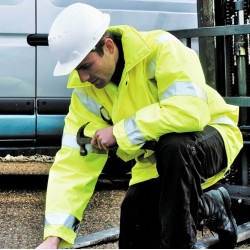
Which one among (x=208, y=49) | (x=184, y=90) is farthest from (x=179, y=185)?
(x=208, y=49)

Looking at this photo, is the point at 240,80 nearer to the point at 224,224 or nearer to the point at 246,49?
the point at 246,49

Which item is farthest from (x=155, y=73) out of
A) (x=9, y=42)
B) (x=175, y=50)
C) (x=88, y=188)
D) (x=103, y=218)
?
(x=9, y=42)

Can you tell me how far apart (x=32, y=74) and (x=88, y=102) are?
2.56m

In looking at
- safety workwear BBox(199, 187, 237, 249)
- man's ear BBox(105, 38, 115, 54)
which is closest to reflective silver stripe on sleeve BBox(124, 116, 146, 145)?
man's ear BBox(105, 38, 115, 54)

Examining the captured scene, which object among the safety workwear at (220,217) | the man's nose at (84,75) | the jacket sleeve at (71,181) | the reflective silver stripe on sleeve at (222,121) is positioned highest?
the man's nose at (84,75)

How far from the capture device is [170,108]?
3.20 metres

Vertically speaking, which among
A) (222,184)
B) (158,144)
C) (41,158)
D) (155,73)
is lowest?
(41,158)

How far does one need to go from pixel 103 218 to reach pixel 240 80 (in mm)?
1416

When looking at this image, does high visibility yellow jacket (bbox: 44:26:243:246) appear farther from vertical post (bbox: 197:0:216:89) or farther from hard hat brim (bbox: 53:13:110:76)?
vertical post (bbox: 197:0:216:89)

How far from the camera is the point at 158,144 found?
130 inches

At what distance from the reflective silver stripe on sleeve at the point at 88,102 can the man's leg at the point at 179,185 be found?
0.41 metres

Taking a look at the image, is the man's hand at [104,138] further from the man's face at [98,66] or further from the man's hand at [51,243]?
the man's hand at [51,243]

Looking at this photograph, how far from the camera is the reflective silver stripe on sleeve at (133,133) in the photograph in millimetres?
3234

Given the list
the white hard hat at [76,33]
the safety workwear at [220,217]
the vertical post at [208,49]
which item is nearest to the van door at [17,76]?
the vertical post at [208,49]
